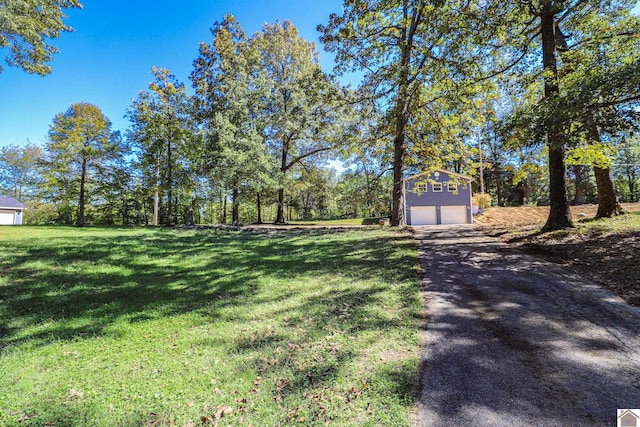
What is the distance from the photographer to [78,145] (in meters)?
21.0

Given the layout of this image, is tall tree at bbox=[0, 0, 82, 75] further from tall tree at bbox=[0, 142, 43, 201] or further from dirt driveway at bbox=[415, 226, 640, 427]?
tall tree at bbox=[0, 142, 43, 201]

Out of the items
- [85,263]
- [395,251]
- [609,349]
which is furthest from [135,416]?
[395,251]

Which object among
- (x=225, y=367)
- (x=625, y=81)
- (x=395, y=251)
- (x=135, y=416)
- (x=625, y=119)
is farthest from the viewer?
(x=395, y=251)

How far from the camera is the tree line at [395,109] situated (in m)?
7.28

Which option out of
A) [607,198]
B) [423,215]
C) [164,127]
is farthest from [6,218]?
[607,198]

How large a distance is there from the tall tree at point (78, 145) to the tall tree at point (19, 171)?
22.8 metres

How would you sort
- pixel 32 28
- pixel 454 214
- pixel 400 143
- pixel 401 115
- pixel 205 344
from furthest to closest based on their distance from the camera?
pixel 454 214, pixel 400 143, pixel 401 115, pixel 32 28, pixel 205 344

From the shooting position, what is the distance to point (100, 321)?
13.4 feet

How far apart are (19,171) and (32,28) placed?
156ft

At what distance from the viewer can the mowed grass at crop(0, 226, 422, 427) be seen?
93.9 inches

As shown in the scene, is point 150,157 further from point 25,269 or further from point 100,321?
point 100,321

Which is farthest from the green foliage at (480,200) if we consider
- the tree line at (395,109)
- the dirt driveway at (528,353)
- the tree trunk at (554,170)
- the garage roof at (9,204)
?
the garage roof at (9,204)

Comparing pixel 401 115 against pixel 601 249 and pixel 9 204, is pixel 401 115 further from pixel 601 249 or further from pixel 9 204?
pixel 9 204

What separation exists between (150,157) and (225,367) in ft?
81.0
